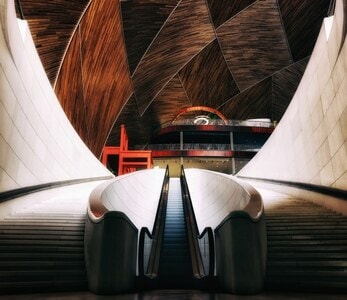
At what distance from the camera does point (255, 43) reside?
18.3 m

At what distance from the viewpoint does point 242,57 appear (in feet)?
64.0

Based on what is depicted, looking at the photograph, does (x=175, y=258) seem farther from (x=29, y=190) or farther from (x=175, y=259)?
(x=29, y=190)

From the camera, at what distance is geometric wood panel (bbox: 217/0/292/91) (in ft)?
54.0

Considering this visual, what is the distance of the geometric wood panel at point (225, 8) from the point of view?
1548cm

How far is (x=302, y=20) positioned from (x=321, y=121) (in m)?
12.3

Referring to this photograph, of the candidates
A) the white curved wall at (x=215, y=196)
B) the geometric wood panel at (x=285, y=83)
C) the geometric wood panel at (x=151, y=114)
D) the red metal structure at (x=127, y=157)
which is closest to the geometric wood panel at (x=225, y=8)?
the geometric wood panel at (x=151, y=114)

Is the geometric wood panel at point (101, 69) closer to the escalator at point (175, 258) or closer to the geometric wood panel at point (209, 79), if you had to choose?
the geometric wood panel at point (209, 79)

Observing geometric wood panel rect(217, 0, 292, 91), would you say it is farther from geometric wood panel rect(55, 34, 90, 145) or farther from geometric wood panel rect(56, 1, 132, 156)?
geometric wood panel rect(55, 34, 90, 145)

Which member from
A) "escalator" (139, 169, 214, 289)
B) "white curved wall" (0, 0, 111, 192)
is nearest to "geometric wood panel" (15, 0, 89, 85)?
"white curved wall" (0, 0, 111, 192)

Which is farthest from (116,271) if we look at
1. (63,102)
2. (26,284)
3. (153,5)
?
(153,5)

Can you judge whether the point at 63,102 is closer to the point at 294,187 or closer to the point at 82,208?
the point at 82,208

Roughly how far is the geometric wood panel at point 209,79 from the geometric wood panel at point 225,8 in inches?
71.8

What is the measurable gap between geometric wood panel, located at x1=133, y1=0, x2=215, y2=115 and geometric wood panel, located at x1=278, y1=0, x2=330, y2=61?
12.3 feet

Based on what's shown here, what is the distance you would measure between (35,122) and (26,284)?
3995 mm
